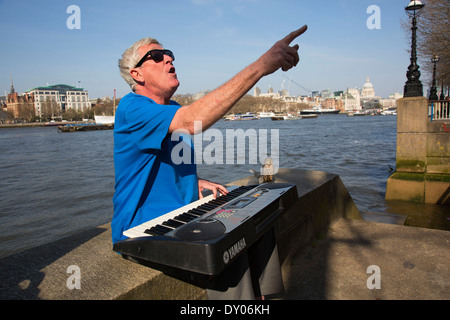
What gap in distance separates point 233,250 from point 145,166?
792 mm

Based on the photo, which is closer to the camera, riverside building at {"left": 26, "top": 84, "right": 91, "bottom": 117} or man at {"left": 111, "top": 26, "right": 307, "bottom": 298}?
man at {"left": 111, "top": 26, "right": 307, "bottom": 298}

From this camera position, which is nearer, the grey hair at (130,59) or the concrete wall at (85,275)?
the concrete wall at (85,275)

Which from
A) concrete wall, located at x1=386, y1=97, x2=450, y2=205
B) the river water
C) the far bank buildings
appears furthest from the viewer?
the far bank buildings

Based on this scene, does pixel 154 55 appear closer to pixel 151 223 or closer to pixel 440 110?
pixel 151 223

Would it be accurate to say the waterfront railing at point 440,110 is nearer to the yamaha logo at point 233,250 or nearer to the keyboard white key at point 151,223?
the keyboard white key at point 151,223

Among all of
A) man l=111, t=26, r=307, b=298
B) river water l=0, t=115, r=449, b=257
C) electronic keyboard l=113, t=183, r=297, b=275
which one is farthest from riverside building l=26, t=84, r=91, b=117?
electronic keyboard l=113, t=183, r=297, b=275

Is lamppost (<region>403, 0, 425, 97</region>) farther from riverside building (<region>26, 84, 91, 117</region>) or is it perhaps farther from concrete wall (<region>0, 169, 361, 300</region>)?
riverside building (<region>26, 84, 91, 117</region>)

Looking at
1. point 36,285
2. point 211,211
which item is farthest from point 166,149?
point 36,285

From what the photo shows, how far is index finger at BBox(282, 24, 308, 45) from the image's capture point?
1.62m

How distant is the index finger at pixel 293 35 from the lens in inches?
63.6

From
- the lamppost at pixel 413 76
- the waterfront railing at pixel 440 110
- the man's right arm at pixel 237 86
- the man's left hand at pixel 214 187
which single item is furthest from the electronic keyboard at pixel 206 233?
the waterfront railing at pixel 440 110

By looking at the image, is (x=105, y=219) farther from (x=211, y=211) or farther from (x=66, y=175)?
(x=66, y=175)

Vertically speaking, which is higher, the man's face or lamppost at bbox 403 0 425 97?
lamppost at bbox 403 0 425 97

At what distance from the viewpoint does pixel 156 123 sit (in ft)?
5.42
